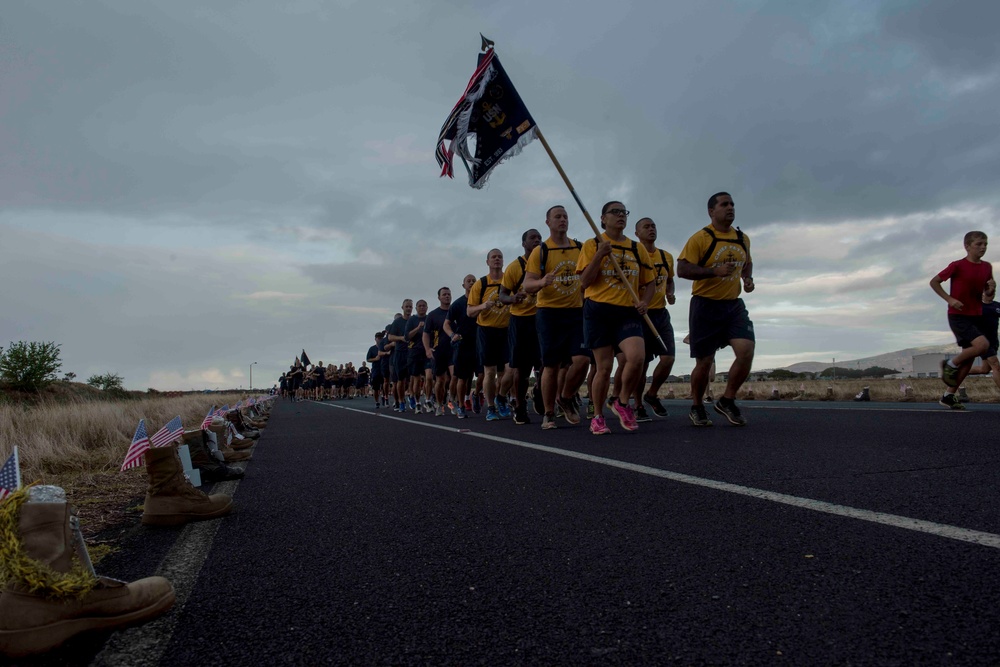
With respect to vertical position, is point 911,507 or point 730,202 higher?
point 730,202

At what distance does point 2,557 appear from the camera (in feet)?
6.40

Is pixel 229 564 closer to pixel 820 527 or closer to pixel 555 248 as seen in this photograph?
pixel 820 527

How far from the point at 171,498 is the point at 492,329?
25.9 feet

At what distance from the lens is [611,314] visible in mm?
7555

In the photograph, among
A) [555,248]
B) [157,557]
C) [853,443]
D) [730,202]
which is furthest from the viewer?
[555,248]

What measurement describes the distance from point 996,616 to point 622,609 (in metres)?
0.92

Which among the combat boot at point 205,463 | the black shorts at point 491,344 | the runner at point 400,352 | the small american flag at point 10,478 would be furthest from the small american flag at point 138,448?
the runner at point 400,352

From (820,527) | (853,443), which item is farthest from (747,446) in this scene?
(820,527)

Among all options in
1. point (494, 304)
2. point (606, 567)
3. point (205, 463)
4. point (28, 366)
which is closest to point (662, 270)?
point (494, 304)

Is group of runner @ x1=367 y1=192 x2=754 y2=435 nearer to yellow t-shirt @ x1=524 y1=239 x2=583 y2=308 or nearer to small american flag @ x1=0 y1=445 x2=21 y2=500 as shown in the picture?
yellow t-shirt @ x1=524 y1=239 x2=583 y2=308

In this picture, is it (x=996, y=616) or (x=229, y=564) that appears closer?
(x=996, y=616)

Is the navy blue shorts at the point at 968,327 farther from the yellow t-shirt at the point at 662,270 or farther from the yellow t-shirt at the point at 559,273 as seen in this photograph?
the yellow t-shirt at the point at 559,273

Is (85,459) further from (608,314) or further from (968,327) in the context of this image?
(968,327)

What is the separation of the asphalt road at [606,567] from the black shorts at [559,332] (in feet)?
12.5
